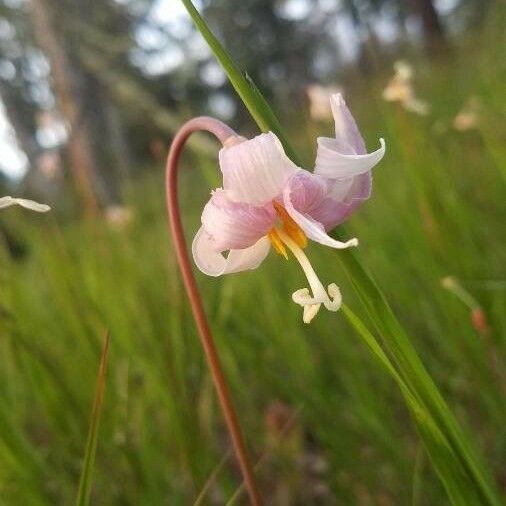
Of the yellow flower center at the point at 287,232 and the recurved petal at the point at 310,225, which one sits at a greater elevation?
the recurved petal at the point at 310,225

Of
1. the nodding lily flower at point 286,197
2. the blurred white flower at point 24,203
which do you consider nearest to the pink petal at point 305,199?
the nodding lily flower at point 286,197

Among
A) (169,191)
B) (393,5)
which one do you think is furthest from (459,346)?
(393,5)

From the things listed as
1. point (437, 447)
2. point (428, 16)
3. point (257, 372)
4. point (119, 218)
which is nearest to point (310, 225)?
point (437, 447)

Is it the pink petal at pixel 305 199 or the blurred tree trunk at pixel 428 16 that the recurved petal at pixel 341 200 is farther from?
the blurred tree trunk at pixel 428 16

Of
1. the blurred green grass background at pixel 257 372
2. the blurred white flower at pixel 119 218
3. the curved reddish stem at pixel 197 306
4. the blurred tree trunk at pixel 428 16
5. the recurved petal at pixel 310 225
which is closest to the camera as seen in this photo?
the recurved petal at pixel 310 225

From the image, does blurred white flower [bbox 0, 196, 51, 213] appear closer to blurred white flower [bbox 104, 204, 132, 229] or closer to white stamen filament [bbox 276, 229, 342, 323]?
white stamen filament [bbox 276, 229, 342, 323]

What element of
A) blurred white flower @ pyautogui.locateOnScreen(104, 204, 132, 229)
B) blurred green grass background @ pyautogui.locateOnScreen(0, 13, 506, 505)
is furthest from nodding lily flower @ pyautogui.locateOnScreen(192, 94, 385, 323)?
blurred white flower @ pyautogui.locateOnScreen(104, 204, 132, 229)

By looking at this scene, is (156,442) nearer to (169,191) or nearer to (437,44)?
(169,191)
